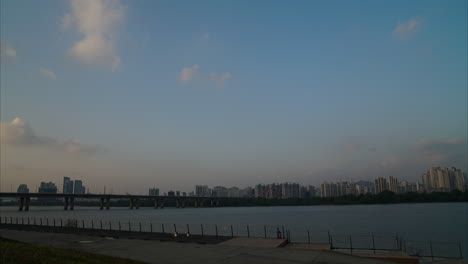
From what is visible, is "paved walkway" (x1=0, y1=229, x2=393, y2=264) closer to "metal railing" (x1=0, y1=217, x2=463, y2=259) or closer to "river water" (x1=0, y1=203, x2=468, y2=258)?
"metal railing" (x1=0, y1=217, x2=463, y2=259)

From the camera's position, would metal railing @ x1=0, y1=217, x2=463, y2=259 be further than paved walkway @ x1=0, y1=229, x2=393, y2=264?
Yes

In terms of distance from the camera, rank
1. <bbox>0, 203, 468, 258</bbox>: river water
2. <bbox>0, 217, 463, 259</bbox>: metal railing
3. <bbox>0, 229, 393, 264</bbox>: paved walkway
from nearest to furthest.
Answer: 1. <bbox>0, 229, 393, 264</bbox>: paved walkway
2. <bbox>0, 217, 463, 259</bbox>: metal railing
3. <bbox>0, 203, 468, 258</bbox>: river water

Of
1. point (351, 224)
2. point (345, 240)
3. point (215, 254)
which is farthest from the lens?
point (351, 224)

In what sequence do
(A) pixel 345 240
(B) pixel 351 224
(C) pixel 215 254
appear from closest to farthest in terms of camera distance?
(C) pixel 215 254 → (A) pixel 345 240 → (B) pixel 351 224

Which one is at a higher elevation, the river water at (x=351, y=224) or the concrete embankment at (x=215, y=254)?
the concrete embankment at (x=215, y=254)

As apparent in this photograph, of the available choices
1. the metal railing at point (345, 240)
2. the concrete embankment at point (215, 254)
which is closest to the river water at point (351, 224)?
the metal railing at point (345, 240)

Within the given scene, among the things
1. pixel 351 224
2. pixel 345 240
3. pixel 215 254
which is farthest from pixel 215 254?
pixel 351 224

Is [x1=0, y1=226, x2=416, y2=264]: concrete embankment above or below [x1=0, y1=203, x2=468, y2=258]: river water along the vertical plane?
above

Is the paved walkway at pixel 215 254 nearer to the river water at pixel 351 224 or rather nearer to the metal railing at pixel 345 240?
the metal railing at pixel 345 240

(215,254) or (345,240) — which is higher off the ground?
(215,254)

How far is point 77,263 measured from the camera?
46.9 ft

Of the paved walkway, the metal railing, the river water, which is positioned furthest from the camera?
the river water

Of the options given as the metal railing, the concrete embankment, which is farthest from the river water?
the concrete embankment

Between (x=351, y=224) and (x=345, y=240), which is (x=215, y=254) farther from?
(x=351, y=224)
